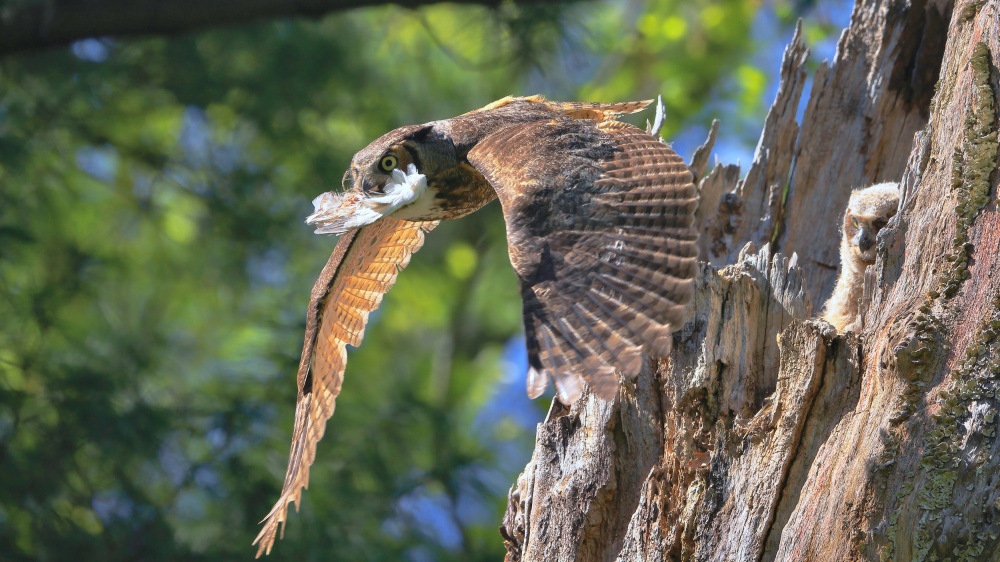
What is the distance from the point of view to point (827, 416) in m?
2.54

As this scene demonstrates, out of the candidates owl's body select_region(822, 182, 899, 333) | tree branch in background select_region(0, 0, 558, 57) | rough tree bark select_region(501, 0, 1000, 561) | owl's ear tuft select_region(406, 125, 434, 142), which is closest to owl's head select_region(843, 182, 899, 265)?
owl's body select_region(822, 182, 899, 333)

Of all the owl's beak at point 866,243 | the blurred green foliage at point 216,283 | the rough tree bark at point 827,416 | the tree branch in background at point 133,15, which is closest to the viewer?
the rough tree bark at point 827,416

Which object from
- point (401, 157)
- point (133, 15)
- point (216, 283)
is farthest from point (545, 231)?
point (216, 283)

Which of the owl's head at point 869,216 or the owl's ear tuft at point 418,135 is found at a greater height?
the owl's head at point 869,216

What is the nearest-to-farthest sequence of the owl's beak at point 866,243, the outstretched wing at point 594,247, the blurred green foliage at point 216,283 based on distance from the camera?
the outstretched wing at point 594,247, the owl's beak at point 866,243, the blurred green foliage at point 216,283

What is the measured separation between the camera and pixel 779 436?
2.56 meters

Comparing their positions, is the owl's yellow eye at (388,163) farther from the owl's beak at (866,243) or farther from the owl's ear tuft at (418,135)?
the owl's beak at (866,243)

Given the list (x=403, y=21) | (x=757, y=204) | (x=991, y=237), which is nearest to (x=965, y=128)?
(x=991, y=237)

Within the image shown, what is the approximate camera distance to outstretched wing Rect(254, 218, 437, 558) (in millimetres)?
3537

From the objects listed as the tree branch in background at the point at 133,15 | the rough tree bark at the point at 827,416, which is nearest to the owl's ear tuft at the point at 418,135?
the rough tree bark at the point at 827,416

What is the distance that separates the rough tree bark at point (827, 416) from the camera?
217 cm

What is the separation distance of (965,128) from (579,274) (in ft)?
3.81

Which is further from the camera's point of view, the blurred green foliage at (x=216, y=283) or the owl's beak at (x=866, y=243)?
the blurred green foliage at (x=216, y=283)

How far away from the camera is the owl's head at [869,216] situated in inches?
125
